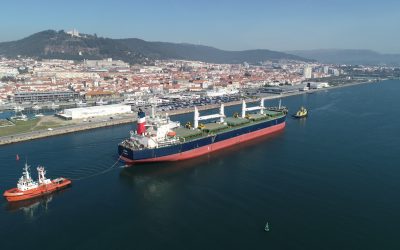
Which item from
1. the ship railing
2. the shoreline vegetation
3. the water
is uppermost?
the ship railing

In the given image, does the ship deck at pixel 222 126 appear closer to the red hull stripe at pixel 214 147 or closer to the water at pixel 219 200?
the red hull stripe at pixel 214 147

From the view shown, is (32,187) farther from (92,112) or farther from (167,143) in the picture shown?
(92,112)

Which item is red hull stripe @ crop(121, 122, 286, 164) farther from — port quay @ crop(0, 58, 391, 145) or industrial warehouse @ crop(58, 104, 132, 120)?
industrial warehouse @ crop(58, 104, 132, 120)

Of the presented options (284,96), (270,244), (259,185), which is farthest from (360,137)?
(284,96)

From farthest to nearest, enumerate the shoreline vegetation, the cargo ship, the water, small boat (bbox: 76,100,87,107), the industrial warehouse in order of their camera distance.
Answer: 1. small boat (bbox: 76,100,87,107)
2. the industrial warehouse
3. the shoreline vegetation
4. the cargo ship
5. the water

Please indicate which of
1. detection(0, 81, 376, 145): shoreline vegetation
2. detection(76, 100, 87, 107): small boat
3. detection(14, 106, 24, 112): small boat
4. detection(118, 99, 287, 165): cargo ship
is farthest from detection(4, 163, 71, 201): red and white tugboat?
detection(76, 100, 87, 107): small boat

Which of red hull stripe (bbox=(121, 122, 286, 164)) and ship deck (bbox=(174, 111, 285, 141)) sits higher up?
ship deck (bbox=(174, 111, 285, 141))

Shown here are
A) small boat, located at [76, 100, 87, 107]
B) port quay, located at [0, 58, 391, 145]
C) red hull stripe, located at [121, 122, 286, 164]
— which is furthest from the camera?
small boat, located at [76, 100, 87, 107]

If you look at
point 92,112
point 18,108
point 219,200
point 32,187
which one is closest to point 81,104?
point 18,108
